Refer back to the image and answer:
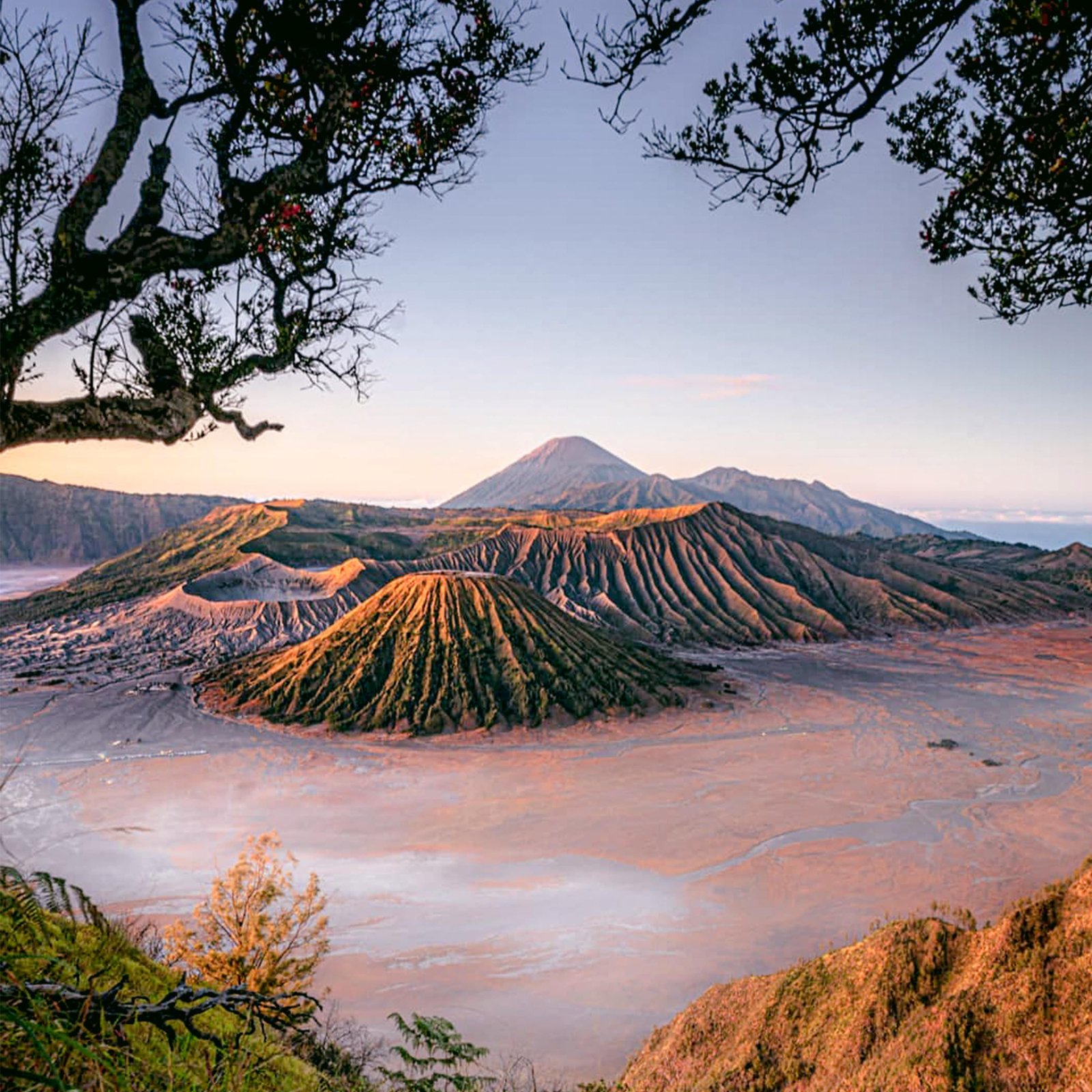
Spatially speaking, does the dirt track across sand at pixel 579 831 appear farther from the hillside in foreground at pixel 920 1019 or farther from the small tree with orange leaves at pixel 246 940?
the hillside in foreground at pixel 920 1019

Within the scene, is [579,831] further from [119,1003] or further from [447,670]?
[119,1003]

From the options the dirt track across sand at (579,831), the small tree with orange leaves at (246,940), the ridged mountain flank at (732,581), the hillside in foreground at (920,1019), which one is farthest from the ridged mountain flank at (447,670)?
the hillside in foreground at (920,1019)

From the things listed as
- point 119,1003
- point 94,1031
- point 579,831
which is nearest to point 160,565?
point 579,831

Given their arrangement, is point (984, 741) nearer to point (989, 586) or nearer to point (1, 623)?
point (989, 586)

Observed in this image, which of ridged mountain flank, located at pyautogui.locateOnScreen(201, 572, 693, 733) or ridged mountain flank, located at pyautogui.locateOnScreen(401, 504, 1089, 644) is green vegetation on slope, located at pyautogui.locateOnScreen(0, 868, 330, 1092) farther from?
ridged mountain flank, located at pyautogui.locateOnScreen(401, 504, 1089, 644)

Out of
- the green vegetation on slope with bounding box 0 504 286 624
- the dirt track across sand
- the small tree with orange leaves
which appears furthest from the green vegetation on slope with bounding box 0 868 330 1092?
the green vegetation on slope with bounding box 0 504 286 624
